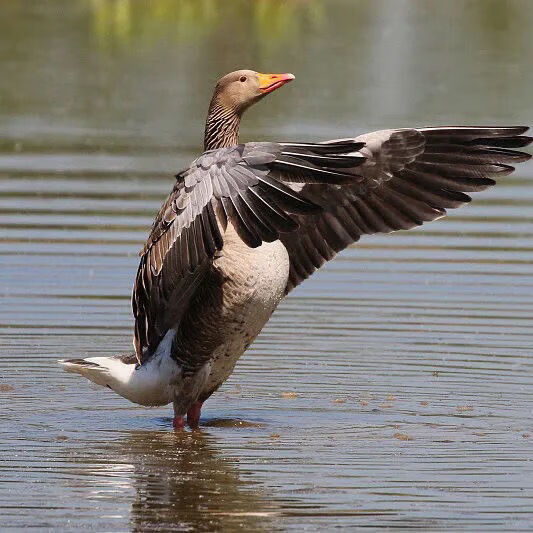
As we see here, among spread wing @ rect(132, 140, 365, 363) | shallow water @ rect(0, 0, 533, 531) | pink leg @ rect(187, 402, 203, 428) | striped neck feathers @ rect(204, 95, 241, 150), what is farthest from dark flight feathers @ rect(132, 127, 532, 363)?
shallow water @ rect(0, 0, 533, 531)

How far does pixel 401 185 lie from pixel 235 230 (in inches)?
82.4

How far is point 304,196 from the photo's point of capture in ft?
33.8

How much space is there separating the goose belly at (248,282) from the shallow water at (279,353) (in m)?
0.70

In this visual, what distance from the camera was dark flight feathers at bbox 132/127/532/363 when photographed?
8.91 meters

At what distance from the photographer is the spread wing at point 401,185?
10.9 metres

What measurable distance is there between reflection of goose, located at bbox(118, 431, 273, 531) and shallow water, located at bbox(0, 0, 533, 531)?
2 cm

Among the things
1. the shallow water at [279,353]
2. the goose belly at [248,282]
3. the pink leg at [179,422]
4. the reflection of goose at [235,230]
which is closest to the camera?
the shallow water at [279,353]

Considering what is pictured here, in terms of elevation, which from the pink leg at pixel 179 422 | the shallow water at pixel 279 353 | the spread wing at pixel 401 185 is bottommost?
the pink leg at pixel 179 422

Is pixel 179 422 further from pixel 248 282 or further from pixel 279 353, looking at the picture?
pixel 279 353

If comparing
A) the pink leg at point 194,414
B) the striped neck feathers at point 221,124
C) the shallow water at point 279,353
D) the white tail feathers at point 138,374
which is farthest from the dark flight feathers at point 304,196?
the shallow water at point 279,353

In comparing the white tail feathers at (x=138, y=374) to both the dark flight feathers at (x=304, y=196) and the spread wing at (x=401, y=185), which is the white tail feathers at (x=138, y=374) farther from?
the spread wing at (x=401, y=185)

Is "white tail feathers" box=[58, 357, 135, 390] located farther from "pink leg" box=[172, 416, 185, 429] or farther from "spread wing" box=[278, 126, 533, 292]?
"spread wing" box=[278, 126, 533, 292]

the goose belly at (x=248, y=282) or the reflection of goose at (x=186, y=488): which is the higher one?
the goose belly at (x=248, y=282)

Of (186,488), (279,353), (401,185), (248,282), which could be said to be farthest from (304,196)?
(279,353)
